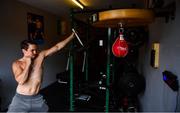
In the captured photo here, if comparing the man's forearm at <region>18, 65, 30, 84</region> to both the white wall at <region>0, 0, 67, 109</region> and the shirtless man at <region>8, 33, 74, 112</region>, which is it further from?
the white wall at <region>0, 0, 67, 109</region>

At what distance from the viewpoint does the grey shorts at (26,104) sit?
246 centimetres

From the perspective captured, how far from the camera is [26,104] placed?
8.20 feet

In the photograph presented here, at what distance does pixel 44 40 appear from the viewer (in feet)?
20.5

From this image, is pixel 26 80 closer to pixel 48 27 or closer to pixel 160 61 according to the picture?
pixel 160 61

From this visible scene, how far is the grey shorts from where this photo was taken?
8.07 feet

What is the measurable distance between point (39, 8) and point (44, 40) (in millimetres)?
1002

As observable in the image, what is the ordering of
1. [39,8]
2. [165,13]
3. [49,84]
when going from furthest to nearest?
[49,84] → [39,8] → [165,13]

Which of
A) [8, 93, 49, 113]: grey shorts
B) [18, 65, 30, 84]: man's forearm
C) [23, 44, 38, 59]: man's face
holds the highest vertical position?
[23, 44, 38, 59]: man's face

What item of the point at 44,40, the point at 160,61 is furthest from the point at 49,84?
the point at 160,61

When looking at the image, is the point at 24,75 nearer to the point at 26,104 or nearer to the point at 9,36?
the point at 26,104

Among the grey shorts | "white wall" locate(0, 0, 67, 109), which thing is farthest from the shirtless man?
"white wall" locate(0, 0, 67, 109)

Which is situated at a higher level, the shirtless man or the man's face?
the man's face

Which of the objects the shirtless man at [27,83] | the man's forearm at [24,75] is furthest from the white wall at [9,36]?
the man's forearm at [24,75]

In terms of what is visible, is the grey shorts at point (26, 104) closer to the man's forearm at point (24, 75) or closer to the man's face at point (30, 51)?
the man's forearm at point (24, 75)
